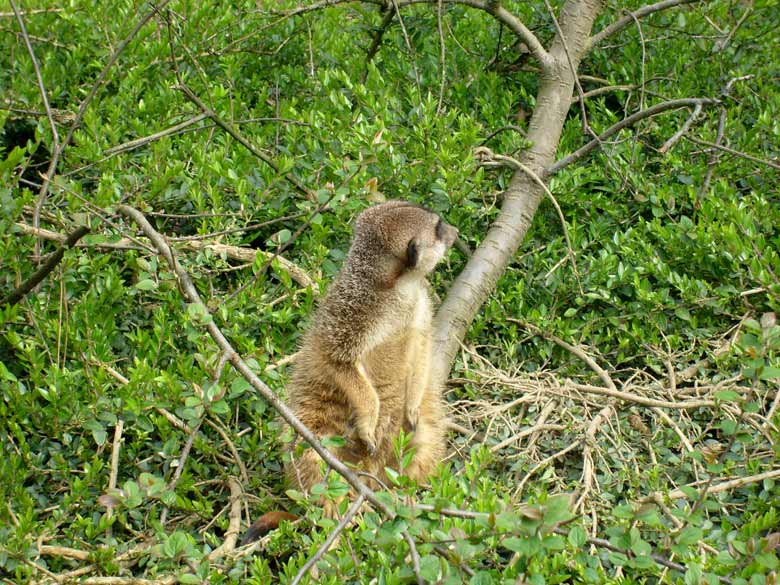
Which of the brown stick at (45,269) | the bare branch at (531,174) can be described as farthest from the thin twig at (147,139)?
the bare branch at (531,174)

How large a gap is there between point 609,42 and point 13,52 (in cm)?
352

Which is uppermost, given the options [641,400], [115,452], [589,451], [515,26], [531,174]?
[515,26]

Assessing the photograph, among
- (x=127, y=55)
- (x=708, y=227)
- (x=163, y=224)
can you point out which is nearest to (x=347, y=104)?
(x=163, y=224)

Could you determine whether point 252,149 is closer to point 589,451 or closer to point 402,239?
point 402,239

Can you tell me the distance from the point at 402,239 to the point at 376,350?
1.65 feet

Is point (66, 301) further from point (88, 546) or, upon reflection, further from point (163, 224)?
point (88, 546)

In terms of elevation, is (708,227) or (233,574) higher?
(708,227)

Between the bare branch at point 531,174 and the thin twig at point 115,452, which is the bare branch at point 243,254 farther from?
the bare branch at point 531,174

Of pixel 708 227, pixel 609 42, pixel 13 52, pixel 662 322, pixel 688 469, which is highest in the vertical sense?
pixel 13 52

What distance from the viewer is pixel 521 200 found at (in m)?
4.64

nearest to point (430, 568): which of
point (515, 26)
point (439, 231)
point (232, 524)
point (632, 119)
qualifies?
point (232, 524)

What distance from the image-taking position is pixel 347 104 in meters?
4.64

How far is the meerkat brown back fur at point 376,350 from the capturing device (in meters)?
3.68

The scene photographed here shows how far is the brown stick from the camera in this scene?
10.8 ft
